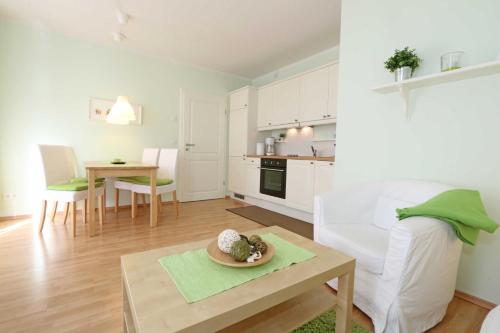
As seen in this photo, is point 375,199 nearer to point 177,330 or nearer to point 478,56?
point 478,56

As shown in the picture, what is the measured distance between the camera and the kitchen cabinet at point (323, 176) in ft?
9.28

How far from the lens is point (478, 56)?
1.50m

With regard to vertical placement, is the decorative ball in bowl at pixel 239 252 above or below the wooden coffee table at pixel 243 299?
above

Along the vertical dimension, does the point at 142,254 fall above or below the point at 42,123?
below

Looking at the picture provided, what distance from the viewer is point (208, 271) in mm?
926

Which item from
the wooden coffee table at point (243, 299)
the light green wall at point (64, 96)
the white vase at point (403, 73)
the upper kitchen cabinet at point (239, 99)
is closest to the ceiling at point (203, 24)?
the light green wall at point (64, 96)

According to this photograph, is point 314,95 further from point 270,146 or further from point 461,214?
point 461,214

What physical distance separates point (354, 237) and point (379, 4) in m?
2.01

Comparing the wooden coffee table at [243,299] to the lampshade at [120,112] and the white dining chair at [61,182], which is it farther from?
the lampshade at [120,112]

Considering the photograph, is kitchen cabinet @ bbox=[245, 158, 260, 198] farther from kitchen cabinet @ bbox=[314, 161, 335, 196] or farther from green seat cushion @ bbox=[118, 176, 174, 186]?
green seat cushion @ bbox=[118, 176, 174, 186]

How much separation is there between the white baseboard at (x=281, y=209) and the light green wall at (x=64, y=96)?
1870 mm

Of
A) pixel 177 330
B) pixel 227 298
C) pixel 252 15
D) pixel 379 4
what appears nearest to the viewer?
pixel 177 330

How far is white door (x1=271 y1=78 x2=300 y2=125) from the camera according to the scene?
352 cm

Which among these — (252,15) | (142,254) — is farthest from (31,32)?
(142,254)
